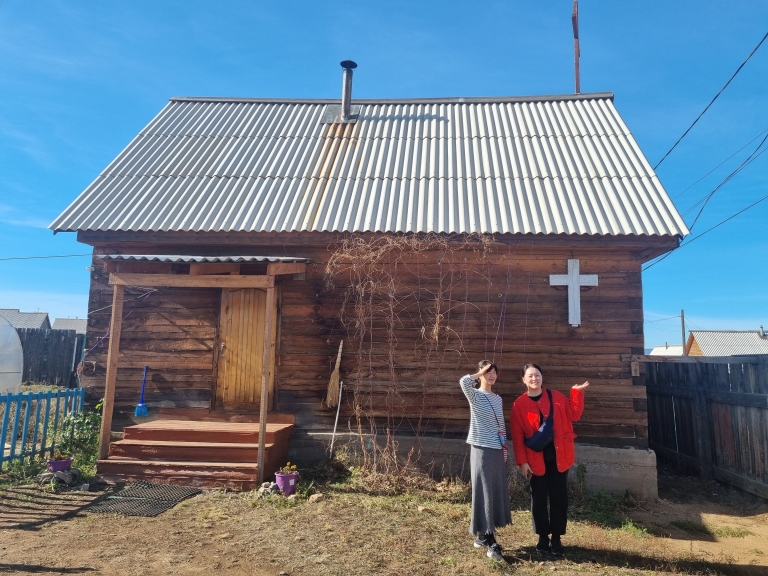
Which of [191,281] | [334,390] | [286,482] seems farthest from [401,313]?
[191,281]

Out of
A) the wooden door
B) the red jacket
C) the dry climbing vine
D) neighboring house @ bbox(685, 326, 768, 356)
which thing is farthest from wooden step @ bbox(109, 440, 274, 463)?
neighboring house @ bbox(685, 326, 768, 356)

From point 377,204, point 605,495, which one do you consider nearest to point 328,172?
point 377,204

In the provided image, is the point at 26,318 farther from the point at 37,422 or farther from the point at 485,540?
the point at 485,540

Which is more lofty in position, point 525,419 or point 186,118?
point 186,118

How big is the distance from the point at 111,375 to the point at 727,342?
42860 millimetres

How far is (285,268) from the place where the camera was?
7.65 metres

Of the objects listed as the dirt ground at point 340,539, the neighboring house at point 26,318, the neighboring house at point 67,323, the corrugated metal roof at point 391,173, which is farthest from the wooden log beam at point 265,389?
the neighboring house at point 67,323

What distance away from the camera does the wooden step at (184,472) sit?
684cm

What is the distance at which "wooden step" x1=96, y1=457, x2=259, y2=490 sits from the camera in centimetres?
684

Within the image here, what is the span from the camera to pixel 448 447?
7688mm

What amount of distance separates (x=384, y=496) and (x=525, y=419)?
2.55 meters

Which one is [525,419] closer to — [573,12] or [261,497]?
[261,497]

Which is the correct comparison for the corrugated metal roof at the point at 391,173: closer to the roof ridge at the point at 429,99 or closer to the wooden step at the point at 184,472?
the roof ridge at the point at 429,99

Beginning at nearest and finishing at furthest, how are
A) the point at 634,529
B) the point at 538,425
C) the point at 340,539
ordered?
1. the point at 538,425
2. the point at 340,539
3. the point at 634,529
